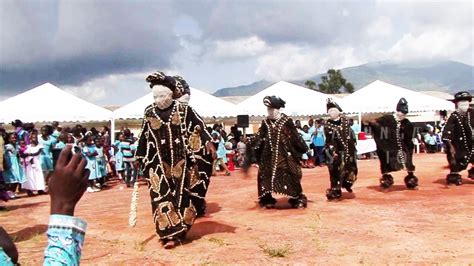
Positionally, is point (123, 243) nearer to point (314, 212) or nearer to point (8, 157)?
point (314, 212)

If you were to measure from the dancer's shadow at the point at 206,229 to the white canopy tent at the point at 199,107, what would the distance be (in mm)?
10140

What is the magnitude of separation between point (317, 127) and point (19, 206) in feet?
33.8

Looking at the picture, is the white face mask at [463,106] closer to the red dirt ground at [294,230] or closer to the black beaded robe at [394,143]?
the black beaded robe at [394,143]

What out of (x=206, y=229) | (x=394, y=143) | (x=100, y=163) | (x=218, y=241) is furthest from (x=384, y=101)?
(x=218, y=241)

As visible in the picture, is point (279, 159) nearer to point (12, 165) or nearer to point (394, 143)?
point (394, 143)

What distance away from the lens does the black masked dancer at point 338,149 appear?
9656 mm

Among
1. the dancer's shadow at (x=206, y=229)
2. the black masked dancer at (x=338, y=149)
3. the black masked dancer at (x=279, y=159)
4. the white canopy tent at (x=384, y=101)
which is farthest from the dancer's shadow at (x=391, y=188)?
the white canopy tent at (x=384, y=101)

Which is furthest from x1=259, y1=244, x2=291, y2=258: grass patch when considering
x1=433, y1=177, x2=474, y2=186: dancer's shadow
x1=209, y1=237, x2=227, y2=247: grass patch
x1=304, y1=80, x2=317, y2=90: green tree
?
x1=304, y1=80, x2=317, y2=90: green tree

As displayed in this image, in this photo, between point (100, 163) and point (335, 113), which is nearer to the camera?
point (335, 113)

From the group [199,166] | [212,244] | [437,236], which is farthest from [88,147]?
[437,236]

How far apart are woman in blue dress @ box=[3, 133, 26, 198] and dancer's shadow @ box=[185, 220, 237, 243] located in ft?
19.3

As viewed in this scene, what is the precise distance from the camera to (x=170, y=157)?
684 centimetres

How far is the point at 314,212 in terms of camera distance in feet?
28.5

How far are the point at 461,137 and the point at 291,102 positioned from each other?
1088cm
